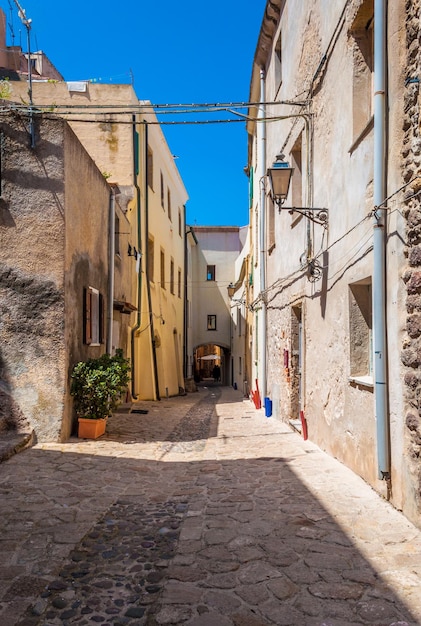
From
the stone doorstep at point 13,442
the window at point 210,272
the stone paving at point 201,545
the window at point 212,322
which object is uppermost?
the window at point 210,272

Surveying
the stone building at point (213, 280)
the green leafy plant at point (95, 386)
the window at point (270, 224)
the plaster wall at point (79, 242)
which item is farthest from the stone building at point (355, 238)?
the stone building at point (213, 280)

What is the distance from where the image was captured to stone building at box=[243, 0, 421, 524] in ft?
13.5

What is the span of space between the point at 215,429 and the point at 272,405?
211cm

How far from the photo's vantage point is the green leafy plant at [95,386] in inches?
305

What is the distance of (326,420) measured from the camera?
672cm

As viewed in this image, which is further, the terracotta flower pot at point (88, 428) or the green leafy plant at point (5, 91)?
the green leafy plant at point (5, 91)

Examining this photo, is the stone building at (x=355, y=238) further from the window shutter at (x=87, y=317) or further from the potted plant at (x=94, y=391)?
the window shutter at (x=87, y=317)

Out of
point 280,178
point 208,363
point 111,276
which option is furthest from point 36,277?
point 208,363

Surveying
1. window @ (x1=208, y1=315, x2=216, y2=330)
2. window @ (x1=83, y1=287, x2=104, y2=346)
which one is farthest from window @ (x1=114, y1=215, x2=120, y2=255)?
window @ (x1=208, y1=315, x2=216, y2=330)

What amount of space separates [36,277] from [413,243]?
5358mm

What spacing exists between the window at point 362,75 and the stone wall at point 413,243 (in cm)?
145

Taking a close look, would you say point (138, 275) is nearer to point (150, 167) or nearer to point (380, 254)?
point (150, 167)

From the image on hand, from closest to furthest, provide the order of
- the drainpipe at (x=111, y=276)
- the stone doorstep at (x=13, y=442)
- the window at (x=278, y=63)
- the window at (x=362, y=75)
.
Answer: the window at (x=362, y=75) → the stone doorstep at (x=13, y=442) → the drainpipe at (x=111, y=276) → the window at (x=278, y=63)

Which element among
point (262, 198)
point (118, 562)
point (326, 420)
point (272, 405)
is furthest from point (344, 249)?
point (262, 198)
